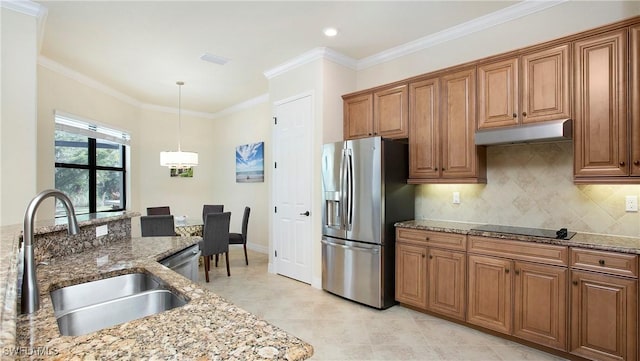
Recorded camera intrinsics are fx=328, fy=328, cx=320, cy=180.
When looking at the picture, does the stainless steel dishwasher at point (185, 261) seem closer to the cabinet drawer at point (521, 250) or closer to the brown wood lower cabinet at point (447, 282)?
the brown wood lower cabinet at point (447, 282)

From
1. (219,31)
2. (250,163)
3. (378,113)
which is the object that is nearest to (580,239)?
(378,113)

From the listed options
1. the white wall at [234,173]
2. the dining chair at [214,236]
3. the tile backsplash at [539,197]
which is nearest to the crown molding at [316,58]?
the white wall at [234,173]

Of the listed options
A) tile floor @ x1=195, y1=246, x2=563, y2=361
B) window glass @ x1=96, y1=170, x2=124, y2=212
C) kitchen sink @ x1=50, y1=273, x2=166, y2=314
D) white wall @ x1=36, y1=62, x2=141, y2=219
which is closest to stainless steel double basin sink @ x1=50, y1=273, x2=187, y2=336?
kitchen sink @ x1=50, y1=273, x2=166, y2=314

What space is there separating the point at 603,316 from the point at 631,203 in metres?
0.90

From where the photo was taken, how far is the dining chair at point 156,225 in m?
4.03

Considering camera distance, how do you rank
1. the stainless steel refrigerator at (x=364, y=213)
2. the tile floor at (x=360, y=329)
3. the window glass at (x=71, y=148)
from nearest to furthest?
the tile floor at (x=360, y=329) < the stainless steel refrigerator at (x=364, y=213) < the window glass at (x=71, y=148)

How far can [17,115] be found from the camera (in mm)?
2732

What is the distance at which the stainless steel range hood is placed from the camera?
2461mm

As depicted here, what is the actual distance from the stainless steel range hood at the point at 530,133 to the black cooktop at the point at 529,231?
75 cm

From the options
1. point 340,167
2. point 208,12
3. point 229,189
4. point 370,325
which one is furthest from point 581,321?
point 229,189

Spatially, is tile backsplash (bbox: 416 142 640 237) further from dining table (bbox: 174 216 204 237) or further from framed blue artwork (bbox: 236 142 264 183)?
framed blue artwork (bbox: 236 142 264 183)

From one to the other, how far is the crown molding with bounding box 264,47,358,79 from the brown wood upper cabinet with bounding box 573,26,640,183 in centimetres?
244

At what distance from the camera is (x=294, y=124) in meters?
4.39

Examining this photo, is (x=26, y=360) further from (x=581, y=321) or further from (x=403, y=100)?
(x=403, y=100)
